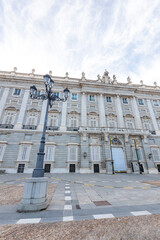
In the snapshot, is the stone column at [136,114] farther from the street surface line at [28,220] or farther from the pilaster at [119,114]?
the street surface line at [28,220]

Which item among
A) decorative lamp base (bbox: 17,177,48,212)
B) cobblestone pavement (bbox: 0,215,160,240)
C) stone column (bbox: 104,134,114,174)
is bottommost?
cobblestone pavement (bbox: 0,215,160,240)

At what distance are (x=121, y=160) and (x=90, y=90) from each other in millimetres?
13415

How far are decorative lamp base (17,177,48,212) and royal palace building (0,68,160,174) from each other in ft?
38.7

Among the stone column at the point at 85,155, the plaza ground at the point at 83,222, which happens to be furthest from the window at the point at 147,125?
the plaza ground at the point at 83,222

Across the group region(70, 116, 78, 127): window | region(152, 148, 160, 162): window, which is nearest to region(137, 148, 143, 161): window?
region(152, 148, 160, 162): window

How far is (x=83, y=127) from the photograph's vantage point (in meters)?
16.5

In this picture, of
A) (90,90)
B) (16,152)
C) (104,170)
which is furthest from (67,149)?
(90,90)

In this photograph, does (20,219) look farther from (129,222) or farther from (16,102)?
(16,102)

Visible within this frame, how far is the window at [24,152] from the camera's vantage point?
14598mm

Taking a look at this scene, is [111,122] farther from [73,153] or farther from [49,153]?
[49,153]

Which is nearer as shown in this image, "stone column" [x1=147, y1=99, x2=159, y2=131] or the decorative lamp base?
the decorative lamp base

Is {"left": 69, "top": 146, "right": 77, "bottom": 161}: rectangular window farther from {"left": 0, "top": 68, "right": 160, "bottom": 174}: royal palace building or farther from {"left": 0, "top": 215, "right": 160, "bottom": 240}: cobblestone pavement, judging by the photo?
{"left": 0, "top": 215, "right": 160, "bottom": 240}: cobblestone pavement

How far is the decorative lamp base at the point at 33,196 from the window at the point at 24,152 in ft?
42.4

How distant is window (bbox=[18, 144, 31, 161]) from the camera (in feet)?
47.9
